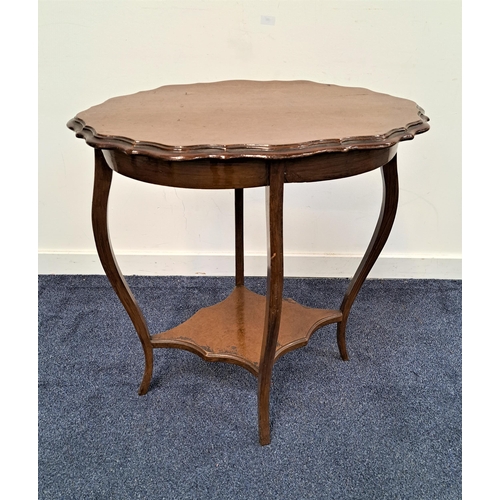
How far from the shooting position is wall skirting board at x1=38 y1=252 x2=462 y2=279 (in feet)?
8.28

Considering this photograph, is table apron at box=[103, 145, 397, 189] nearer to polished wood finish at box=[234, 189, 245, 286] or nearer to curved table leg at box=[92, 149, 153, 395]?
curved table leg at box=[92, 149, 153, 395]

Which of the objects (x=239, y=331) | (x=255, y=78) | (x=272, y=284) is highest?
(x=255, y=78)

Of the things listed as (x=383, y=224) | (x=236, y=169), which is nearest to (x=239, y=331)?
(x=383, y=224)

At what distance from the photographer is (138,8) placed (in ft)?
6.92

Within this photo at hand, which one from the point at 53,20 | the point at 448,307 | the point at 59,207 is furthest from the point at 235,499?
the point at 53,20

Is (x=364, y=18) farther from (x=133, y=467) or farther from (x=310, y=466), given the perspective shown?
(x=133, y=467)

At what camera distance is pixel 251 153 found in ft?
3.62

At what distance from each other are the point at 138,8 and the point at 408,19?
1183 millimetres

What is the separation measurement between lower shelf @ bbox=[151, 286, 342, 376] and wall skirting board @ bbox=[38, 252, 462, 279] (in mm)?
590

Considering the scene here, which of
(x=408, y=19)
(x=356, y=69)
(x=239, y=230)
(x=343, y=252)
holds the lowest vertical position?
(x=343, y=252)

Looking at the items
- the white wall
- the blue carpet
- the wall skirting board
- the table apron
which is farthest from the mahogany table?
the wall skirting board

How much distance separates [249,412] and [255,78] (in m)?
1.45

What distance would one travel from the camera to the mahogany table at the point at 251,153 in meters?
1.14

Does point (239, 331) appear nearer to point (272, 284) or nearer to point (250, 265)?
point (272, 284)
